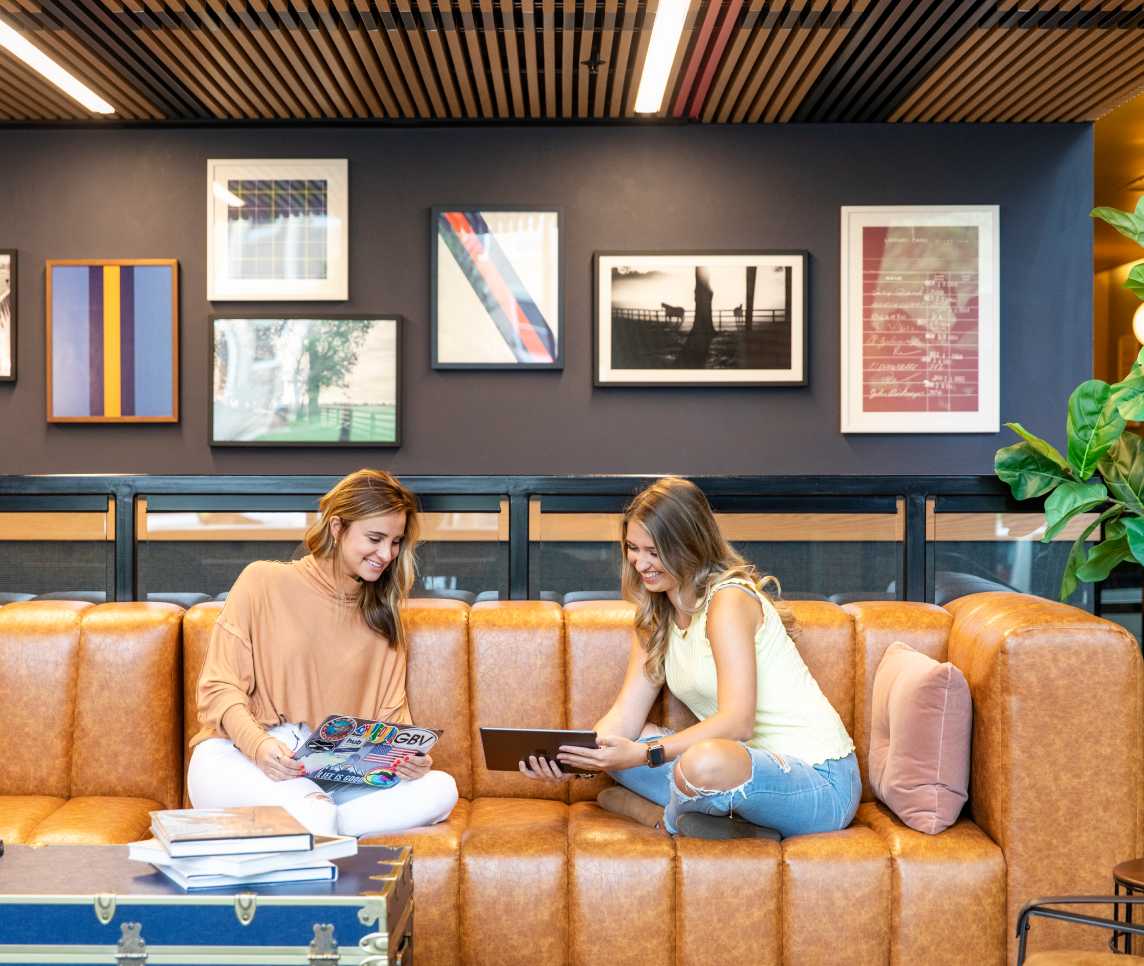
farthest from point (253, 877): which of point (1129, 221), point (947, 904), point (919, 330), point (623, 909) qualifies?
point (919, 330)

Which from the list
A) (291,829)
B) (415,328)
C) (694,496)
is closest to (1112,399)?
(694,496)

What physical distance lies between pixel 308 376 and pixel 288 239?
2.41 feet

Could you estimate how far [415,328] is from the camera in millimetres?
6211

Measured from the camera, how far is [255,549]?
3.89m

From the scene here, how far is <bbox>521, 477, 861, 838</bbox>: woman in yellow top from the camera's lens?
2764 mm

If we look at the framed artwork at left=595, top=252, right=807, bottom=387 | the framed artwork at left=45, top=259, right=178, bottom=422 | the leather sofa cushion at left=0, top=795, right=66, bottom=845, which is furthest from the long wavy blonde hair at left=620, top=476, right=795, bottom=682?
the framed artwork at left=45, top=259, right=178, bottom=422

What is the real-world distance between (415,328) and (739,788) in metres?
4.00

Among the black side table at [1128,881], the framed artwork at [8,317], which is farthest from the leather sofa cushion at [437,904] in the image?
the framed artwork at [8,317]

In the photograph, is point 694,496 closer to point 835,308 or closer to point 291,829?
point 291,829

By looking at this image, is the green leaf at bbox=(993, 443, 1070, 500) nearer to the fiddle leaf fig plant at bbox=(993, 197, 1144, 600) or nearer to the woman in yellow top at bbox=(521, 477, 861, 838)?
the fiddle leaf fig plant at bbox=(993, 197, 1144, 600)

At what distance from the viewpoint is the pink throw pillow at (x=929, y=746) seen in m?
2.91

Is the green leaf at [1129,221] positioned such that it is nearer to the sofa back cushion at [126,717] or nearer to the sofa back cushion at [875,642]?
the sofa back cushion at [875,642]

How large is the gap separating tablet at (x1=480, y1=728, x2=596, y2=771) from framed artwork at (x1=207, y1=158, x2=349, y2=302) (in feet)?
12.8

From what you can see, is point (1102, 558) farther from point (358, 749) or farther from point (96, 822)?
point (96, 822)
